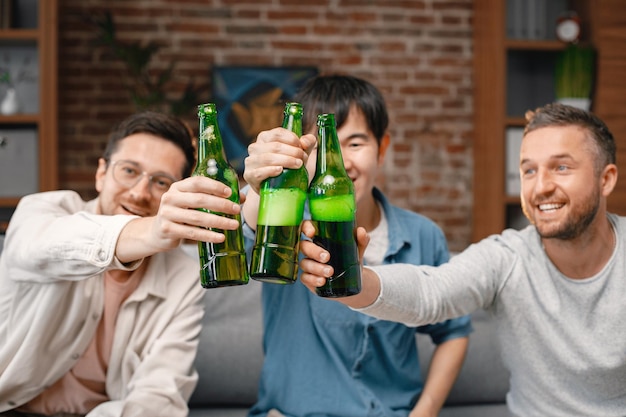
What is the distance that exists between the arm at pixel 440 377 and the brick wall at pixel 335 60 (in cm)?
248

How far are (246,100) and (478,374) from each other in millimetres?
2310

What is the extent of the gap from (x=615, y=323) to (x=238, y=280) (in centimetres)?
86

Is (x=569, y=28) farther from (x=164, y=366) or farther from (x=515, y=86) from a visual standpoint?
(x=164, y=366)

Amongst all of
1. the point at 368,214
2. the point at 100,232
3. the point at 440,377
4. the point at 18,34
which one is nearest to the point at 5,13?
the point at 18,34

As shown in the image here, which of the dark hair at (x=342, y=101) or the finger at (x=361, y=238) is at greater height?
the dark hair at (x=342, y=101)

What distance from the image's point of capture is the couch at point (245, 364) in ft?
6.92

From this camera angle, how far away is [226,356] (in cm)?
212

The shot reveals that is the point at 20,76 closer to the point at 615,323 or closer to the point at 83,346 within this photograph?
the point at 83,346

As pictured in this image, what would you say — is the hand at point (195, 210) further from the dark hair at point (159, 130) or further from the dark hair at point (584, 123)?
the dark hair at point (584, 123)

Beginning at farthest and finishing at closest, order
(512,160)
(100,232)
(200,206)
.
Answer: (512,160) → (100,232) → (200,206)

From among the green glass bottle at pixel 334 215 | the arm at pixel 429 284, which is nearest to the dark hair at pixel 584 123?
the arm at pixel 429 284

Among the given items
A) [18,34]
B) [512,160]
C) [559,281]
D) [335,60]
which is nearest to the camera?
[559,281]

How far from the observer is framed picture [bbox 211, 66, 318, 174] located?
13.3ft

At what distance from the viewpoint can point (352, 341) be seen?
1.66m
